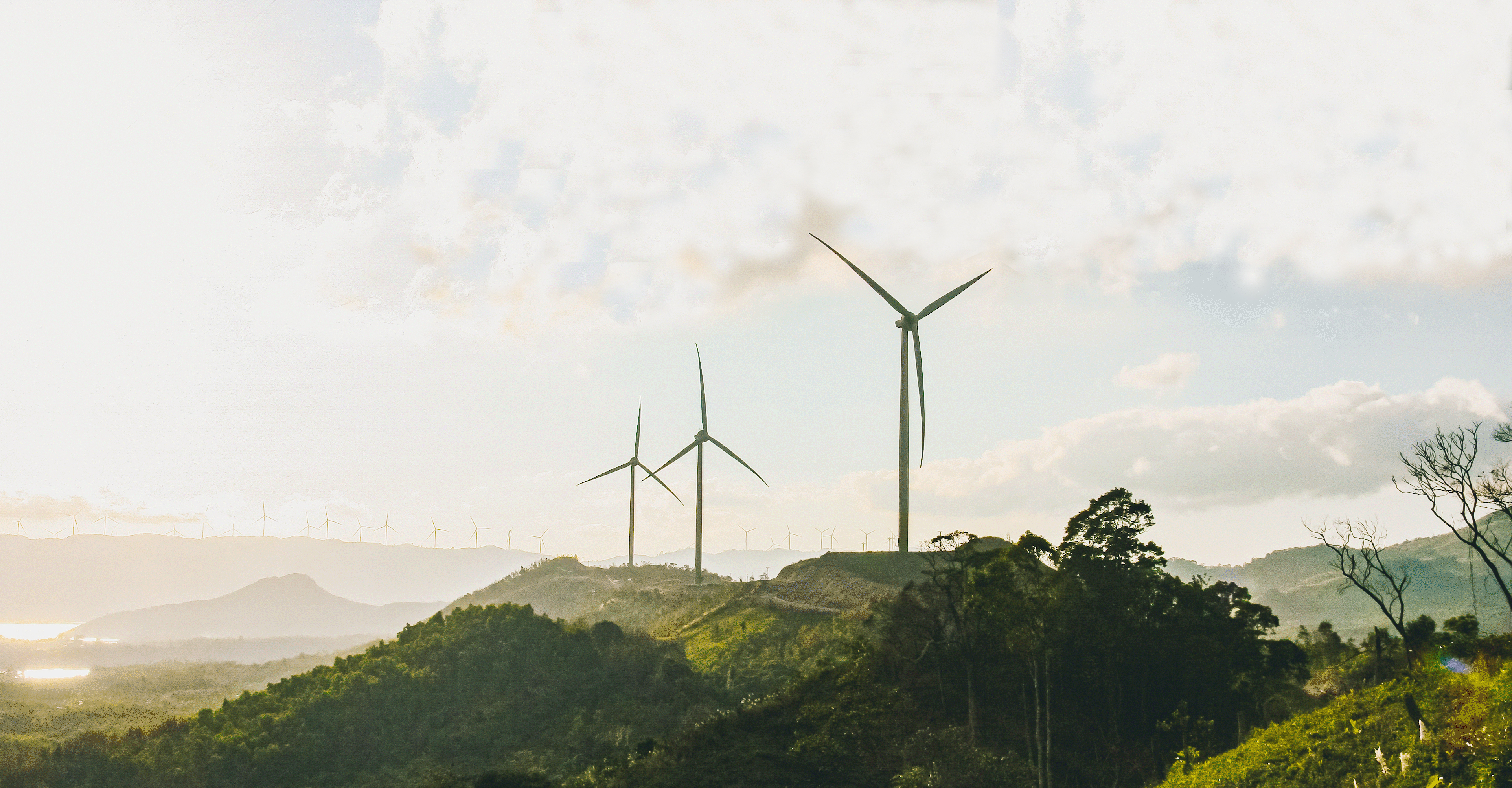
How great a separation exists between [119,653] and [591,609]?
13119 cm

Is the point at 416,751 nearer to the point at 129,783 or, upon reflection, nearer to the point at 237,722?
the point at 237,722

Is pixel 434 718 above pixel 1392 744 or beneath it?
beneath

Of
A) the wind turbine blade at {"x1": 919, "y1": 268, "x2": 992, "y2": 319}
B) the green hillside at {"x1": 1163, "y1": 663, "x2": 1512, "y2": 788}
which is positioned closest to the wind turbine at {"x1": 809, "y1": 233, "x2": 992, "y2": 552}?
the wind turbine blade at {"x1": 919, "y1": 268, "x2": 992, "y2": 319}

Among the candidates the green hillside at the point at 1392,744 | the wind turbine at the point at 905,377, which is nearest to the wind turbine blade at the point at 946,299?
the wind turbine at the point at 905,377

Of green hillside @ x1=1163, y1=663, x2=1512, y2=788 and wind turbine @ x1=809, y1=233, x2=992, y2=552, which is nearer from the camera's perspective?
green hillside @ x1=1163, y1=663, x2=1512, y2=788

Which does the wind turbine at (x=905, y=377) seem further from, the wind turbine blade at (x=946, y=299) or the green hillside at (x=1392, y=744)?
the green hillside at (x=1392, y=744)

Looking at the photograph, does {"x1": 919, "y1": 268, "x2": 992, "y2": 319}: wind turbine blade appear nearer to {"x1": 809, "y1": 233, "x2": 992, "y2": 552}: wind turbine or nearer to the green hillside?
{"x1": 809, "y1": 233, "x2": 992, "y2": 552}: wind turbine

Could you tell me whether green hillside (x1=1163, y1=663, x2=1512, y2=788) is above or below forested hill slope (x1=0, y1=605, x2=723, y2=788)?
above

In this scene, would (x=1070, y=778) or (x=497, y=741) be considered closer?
(x=1070, y=778)

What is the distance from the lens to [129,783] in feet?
125

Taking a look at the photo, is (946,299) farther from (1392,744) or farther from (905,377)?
(1392,744)

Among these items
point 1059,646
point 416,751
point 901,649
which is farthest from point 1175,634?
point 416,751

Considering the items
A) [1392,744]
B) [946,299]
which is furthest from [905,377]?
[1392,744]

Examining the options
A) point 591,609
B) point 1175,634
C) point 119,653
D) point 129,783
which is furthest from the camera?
point 119,653
